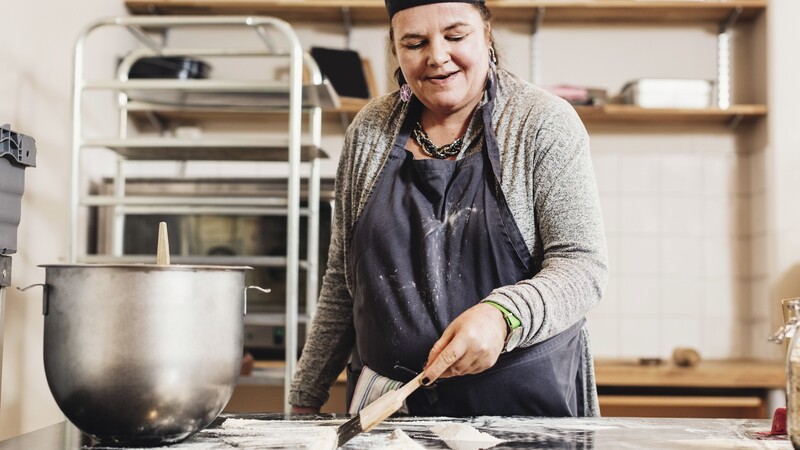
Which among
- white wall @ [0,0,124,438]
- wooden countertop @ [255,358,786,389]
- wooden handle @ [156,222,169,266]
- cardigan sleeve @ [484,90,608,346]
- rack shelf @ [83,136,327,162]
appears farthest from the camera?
wooden countertop @ [255,358,786,389]

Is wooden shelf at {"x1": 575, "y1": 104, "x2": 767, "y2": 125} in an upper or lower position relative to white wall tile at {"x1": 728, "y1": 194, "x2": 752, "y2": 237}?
upper

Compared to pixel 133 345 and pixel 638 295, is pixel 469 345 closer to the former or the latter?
pixel 133 345

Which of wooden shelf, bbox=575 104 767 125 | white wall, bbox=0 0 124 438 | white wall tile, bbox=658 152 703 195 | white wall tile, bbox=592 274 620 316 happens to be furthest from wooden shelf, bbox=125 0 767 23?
white wall tile, bbox=592 274 620 316

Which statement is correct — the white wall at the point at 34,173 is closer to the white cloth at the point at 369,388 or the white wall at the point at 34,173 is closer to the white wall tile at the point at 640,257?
the white cloth at the point at 369,388

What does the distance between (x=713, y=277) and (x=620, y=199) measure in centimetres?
42

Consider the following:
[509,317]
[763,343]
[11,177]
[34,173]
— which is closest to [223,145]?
[34,173]

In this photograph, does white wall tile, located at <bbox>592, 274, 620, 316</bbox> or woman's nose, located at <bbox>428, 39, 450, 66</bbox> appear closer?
woman's nose, located at <bbox>428, 39, 450, 66</bbox>

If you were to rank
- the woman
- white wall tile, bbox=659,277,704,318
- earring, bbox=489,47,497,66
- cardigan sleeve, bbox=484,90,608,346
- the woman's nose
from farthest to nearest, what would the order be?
white wall tile, bbox=659,277,704,318 → earring, bbox=489,47,497,66 → the woman's nose → the woman → cardigan sleeve, bbox=484,90,608,346

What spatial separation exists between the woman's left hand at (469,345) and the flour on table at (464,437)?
7 centimetres

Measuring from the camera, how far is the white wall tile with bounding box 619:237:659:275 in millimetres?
2949

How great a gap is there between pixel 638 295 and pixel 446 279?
183 centimetres

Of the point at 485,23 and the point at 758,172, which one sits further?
the point at 758,172

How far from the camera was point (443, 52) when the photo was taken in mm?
1327

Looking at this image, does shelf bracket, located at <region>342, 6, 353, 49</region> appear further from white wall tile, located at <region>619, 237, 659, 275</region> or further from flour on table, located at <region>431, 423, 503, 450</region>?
flour on table, located at <region>431, 423, 503, 450</region>
